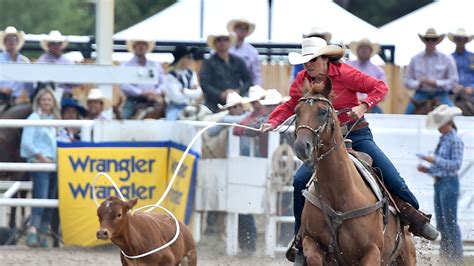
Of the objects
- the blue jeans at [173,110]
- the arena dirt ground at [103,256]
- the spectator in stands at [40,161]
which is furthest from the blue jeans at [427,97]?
the spectator in stands at [40,161]

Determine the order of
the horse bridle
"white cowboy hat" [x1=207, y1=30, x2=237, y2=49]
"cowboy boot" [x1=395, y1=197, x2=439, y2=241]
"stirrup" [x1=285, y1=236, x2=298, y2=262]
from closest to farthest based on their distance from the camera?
the horse bridle < "stirrup" [x1=285, y1=236, x2=298, y2=262] < "cowboy boot" [x1=395, y1=197, x2=439, y2=241] < "white cowboy hat" [x1=207, y1=30, x2=237, y2=49]

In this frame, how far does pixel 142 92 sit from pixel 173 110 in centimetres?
50

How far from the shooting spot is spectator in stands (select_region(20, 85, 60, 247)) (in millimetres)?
12266

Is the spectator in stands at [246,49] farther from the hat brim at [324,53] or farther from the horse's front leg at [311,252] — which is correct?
the horse's front leg at [311,252]

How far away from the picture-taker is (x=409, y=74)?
1435 centimetres

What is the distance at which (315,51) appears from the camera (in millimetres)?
7820

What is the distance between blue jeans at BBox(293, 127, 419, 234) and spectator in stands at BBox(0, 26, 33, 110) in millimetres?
5690

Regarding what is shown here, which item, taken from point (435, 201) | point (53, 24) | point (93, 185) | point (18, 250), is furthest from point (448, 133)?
point (53, 24)

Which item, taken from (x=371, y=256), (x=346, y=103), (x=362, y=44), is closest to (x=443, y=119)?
(x=362, y=44)

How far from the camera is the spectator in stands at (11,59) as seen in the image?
13508mm

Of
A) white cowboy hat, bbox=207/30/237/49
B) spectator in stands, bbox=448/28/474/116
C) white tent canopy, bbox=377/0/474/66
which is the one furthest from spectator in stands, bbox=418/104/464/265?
white tent canopy, bbox=377/0/474/66

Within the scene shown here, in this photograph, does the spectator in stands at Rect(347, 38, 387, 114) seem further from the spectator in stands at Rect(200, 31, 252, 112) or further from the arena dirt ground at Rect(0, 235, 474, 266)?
the arena dirt ground at Rect(0, 235, 474, 266)

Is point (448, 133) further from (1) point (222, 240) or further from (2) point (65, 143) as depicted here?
(2) point (65, 143)

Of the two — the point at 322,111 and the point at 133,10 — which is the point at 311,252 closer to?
the point at 322,111
